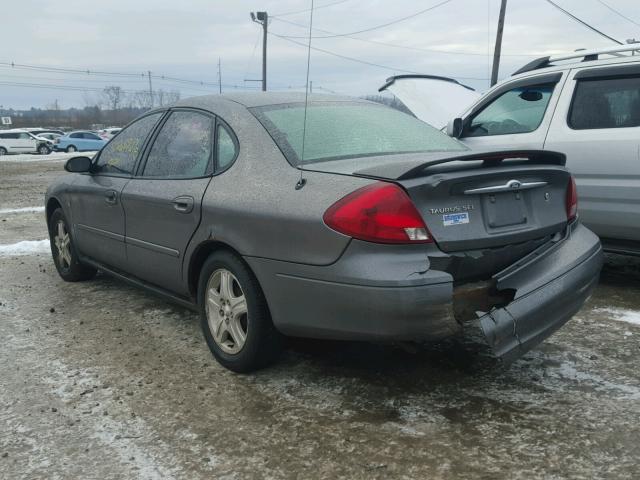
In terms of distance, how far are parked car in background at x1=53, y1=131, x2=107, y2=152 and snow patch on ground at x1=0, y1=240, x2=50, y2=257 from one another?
3429cm

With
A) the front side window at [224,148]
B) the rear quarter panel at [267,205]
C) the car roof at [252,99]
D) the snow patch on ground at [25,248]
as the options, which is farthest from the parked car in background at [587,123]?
the snow patch on ground at [25,248]

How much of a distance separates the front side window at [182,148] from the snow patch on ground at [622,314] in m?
2.96

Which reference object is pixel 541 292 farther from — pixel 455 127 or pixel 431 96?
pixel 431 96

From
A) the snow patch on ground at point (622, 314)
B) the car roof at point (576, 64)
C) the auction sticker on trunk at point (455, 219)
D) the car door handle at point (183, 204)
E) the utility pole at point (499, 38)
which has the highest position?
the utility pole at point (499, 38)

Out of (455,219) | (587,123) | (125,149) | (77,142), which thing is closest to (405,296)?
(455,219)

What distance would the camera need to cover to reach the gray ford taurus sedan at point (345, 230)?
272cm

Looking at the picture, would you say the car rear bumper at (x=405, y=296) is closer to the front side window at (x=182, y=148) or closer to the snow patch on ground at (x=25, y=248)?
the front side window at (x=182, y=148)

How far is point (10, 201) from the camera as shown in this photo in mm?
12289

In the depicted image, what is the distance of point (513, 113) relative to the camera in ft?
18.6

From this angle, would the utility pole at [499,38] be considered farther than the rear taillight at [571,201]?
Yes

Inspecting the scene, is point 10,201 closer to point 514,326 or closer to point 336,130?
point 336,130

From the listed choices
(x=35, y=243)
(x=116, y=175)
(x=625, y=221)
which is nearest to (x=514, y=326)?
(x=625, y=221)

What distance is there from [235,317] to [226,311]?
0.28 ft

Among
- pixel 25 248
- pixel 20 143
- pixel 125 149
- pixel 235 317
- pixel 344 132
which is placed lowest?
pixel 20 143
